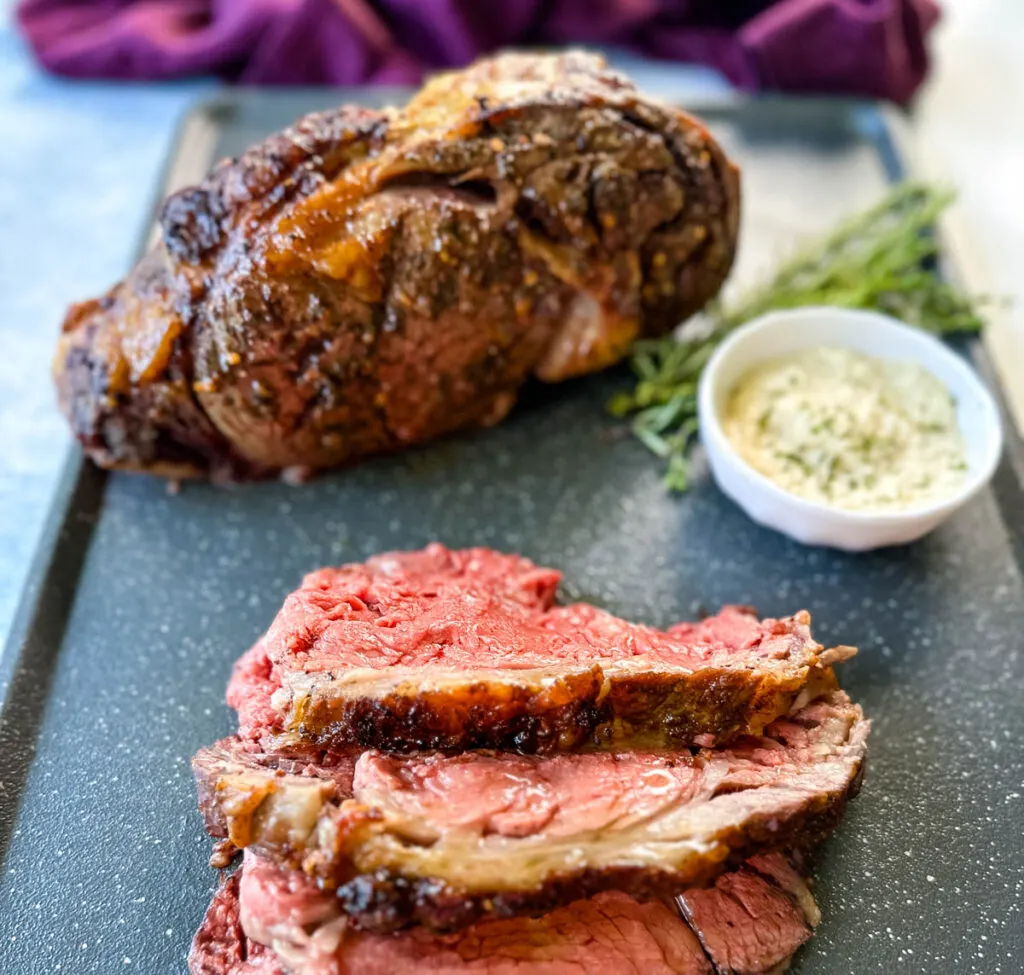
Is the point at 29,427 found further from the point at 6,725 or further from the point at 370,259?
the point at 370,259

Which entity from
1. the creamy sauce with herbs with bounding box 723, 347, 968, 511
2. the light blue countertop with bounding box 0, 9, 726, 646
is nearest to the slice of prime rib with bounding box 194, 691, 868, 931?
the creamy sauce with herbs with bounding box 723, 347, 968, 511

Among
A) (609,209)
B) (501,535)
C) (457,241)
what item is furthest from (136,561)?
(609,209)

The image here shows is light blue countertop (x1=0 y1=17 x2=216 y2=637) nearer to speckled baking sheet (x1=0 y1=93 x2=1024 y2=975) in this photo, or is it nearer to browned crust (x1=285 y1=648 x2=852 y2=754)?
speckled baking sheet (x1=0 y1=93 x2=1024 y2=975)

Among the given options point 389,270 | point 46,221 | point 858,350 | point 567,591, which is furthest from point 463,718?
point 46,221

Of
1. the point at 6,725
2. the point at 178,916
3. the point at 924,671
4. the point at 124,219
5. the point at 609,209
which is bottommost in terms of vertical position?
the point at 924,671

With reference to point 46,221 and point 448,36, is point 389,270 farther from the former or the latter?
point 448,36

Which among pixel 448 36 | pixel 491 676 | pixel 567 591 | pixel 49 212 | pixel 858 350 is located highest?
pixel 448 36

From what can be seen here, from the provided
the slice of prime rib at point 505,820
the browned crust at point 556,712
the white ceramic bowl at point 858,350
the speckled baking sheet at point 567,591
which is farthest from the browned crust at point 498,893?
the white ceramic bowl at point 858,350

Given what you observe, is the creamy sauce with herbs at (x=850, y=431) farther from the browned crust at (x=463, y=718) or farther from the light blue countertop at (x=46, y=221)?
the light blue countertop at (x=46, y=221)
